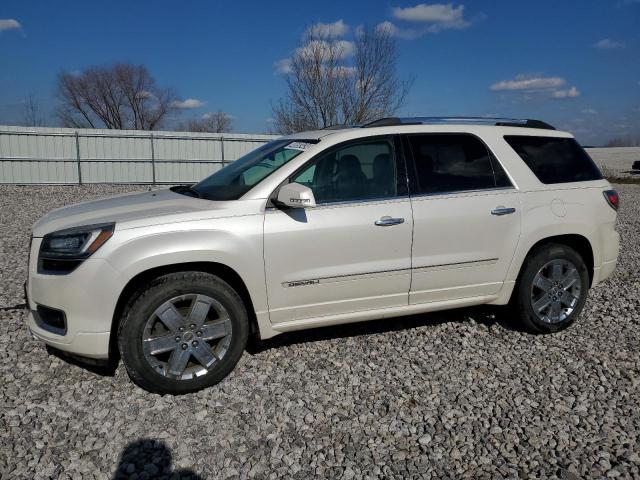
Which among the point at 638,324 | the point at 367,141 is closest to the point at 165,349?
the point at 367,141

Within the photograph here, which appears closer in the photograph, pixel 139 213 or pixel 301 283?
pixel 139 213

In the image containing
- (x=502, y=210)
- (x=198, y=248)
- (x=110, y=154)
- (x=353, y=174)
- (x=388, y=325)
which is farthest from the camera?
(x=110, y=154)

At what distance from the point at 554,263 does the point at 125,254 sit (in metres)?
3.45

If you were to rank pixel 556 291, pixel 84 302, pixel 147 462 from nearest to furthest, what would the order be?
pixel 147 462 → pixel 84 302 → pixel 556 291

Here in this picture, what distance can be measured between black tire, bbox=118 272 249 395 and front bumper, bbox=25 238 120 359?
0.39 feet

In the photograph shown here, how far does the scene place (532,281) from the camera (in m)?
4.46

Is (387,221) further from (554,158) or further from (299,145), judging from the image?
(554,158)

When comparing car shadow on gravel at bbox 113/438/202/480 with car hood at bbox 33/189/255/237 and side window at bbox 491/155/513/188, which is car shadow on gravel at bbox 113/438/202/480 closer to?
car hood at bbox 33/189/255/237

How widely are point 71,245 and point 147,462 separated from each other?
1.41 meters

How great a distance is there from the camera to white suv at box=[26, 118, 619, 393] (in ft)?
11.0

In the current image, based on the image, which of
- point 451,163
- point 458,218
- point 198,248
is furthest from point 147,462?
point 451,163

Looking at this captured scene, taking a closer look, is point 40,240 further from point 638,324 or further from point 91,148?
point 91,148

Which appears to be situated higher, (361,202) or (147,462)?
(361,202)

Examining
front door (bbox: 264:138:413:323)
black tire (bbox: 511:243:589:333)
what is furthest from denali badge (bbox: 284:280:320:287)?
black tire (bbox: 511:243:589:333)
